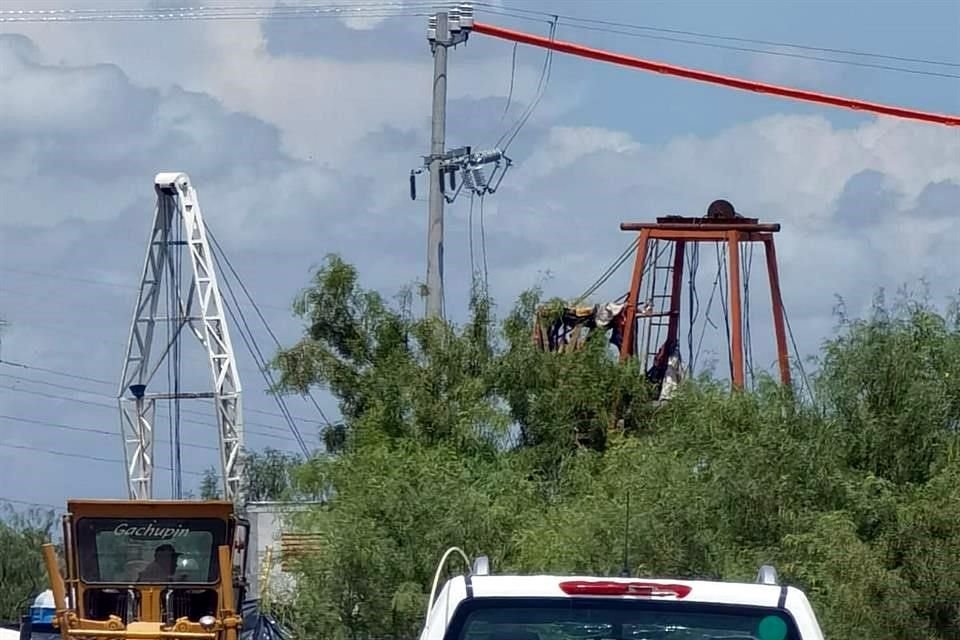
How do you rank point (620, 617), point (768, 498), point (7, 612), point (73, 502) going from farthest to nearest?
point (7, 612), point (768, 498), point (73, 502), point (620, 617)

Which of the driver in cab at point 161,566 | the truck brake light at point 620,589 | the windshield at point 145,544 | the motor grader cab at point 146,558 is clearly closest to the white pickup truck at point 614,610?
the truck brake light at point 620,589

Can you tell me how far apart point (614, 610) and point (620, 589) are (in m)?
0.09

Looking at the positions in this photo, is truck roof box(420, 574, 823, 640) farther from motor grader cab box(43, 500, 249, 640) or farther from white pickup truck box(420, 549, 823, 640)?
motor grader cab box(43, 500, 249, 640)

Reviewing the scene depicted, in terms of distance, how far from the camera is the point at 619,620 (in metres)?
7.14

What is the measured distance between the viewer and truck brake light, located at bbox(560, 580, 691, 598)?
707cm

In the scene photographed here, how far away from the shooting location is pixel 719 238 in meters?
36.4

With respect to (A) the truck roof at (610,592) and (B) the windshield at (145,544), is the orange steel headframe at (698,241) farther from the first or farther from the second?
(A) the truck roof at (610,592)

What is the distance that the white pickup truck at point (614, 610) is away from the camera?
6.94 metres

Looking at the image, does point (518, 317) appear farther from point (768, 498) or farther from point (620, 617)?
point (620, 617)

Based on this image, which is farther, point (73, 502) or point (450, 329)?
point (450, 329)

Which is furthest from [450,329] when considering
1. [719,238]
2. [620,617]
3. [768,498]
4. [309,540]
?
[620,617]

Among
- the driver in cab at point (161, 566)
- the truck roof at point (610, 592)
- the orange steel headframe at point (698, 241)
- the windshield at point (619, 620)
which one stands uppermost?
the orange steel headframe at point (698, 241)

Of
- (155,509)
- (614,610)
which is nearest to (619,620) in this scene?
(614,610)

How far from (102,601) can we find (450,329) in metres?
15.1
